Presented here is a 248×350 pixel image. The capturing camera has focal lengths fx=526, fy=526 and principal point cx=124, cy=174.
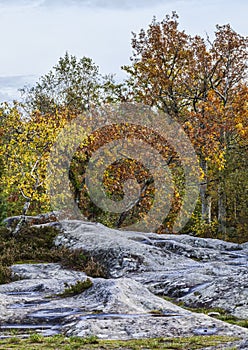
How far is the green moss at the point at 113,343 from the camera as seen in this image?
8516 mm

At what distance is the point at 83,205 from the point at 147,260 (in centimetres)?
1310

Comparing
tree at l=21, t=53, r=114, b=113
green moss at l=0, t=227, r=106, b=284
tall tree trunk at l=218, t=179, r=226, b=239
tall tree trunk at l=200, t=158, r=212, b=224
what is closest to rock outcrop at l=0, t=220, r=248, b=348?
green moss at l=0, t=227, r=106, b=284

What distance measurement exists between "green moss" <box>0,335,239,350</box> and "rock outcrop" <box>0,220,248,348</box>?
1.74ft

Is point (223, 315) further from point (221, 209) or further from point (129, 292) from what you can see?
point (221, 209)

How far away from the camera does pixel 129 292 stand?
42.9ft

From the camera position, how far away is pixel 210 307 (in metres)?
13.5

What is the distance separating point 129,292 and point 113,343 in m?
4.25

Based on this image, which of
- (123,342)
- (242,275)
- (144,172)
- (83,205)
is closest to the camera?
(123,342)

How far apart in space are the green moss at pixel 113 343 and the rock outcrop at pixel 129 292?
20.9 inches

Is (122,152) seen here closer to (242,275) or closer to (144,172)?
(144,172)

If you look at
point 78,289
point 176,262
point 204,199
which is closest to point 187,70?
point 204,199

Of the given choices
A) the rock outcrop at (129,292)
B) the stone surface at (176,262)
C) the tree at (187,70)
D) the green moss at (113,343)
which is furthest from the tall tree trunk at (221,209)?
the green moss at (113,343)

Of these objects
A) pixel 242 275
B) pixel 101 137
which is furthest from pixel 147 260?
pixel 101 137

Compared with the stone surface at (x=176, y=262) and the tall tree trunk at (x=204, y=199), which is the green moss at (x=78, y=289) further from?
the tall tree trunk at (x=204, y=199)
